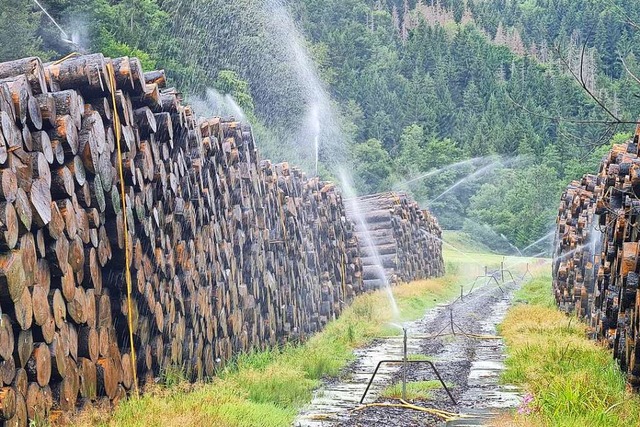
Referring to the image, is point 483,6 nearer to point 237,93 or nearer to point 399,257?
point 237,93

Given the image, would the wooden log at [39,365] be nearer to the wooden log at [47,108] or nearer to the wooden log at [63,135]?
the wooden log at [63,135]

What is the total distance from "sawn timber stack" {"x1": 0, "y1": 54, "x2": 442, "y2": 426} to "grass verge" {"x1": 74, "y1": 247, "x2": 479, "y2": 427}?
264 millimetres

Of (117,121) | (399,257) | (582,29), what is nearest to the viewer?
(117,121)

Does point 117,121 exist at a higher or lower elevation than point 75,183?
higher

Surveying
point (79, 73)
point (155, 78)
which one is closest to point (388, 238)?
point (155, 78)

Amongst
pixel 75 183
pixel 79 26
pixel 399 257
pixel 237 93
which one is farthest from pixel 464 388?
pixel 237 93

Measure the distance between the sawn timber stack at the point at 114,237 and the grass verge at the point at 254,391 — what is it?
0.87 ft

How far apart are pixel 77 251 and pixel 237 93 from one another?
43.0 meters

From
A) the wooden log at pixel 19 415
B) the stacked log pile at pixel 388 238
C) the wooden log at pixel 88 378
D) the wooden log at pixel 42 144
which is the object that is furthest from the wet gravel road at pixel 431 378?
the stacked log pile at pixel 388 238

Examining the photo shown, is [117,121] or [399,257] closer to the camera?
[117,121]

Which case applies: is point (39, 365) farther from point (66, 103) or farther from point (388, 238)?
point (388, 238)

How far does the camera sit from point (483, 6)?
164m

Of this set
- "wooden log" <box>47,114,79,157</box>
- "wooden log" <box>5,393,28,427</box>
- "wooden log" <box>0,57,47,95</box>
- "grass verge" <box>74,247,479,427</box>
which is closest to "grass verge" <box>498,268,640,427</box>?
"grass verge" <box>74,247,479,427</box>

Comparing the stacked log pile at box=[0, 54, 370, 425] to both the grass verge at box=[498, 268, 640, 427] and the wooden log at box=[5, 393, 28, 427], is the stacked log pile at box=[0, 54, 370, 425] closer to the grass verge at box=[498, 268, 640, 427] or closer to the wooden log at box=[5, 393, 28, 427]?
the wooden log at box=[5, 393, 28, 427]
